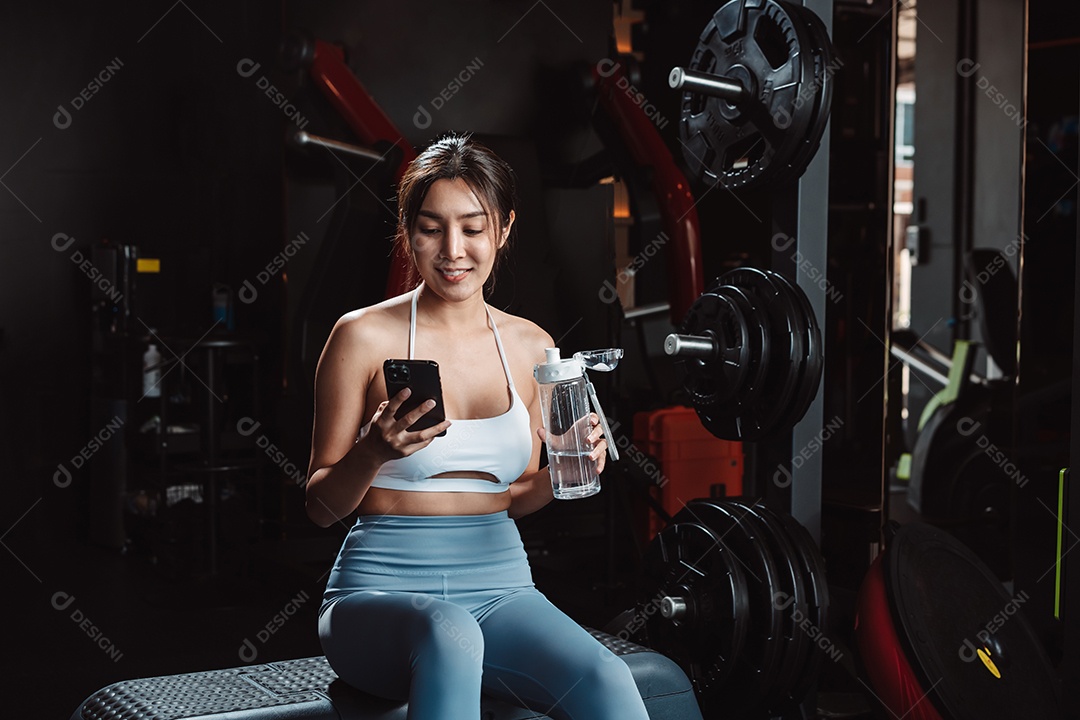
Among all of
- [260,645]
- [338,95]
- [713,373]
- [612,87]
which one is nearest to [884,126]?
[612,87]

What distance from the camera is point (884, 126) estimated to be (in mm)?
4062
